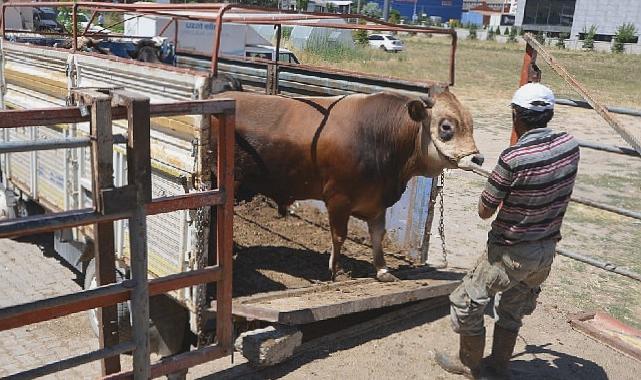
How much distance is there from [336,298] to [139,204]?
200 cm

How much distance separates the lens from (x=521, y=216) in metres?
3.65

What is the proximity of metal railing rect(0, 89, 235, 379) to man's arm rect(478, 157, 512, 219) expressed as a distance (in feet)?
4.91

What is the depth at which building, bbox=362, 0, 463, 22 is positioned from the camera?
10081 centimetres

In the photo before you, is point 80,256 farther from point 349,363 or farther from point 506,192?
point 506,192

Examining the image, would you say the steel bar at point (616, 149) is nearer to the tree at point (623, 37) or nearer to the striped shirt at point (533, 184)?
the striped shirt at point (533, 184)

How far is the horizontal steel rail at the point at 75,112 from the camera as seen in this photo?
2510mm

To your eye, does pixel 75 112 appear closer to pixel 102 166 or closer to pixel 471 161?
pixel 102 166

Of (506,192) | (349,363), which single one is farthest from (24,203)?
(506,192)

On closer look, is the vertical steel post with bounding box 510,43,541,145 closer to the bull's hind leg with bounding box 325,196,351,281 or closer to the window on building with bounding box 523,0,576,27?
the bull's hind leg with bounding box 325,196,351,281

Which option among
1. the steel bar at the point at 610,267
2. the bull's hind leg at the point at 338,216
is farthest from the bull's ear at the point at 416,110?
the steel bar at the point at 610,267

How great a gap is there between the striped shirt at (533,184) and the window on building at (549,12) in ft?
247

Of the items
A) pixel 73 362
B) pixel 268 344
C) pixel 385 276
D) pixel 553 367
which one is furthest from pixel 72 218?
pixel 553 367

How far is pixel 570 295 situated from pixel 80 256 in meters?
4.44

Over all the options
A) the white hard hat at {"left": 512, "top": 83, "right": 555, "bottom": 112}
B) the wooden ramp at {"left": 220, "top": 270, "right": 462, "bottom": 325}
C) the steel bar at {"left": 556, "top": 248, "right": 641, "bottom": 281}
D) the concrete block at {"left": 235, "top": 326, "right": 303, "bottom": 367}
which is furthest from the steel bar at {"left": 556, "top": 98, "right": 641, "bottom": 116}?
the concrete block at {"left": 235, "top": 326, "right": 303, "bottom": 367}
